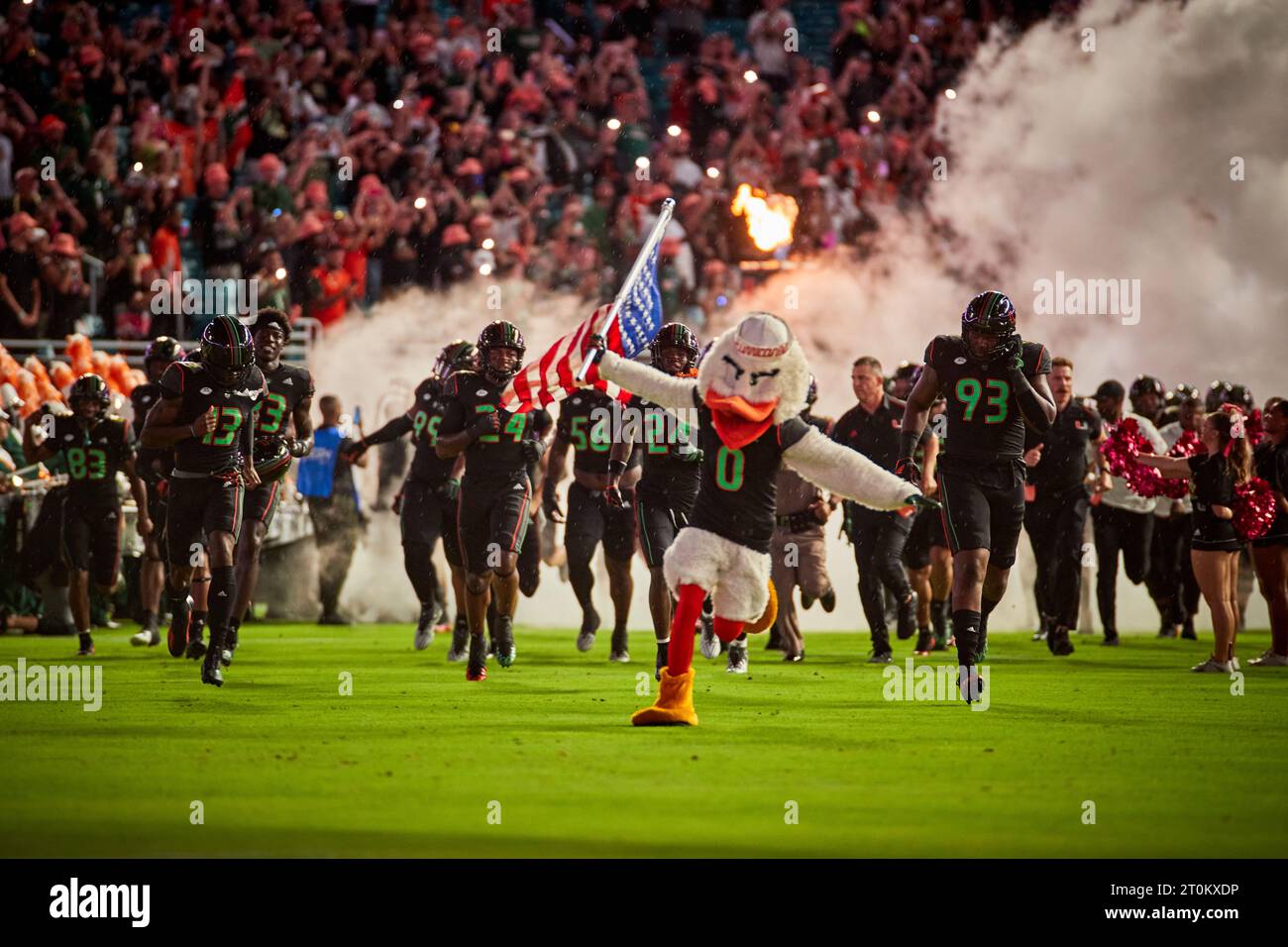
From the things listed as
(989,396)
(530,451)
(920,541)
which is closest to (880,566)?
(920,541)

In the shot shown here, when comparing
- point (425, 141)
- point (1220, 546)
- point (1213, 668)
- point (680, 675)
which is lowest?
point (1213, 668)

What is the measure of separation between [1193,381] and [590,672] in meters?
10.1

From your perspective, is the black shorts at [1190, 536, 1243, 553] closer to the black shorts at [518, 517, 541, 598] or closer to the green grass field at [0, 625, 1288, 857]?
the green grass field at [0, 625, 1288, 857]

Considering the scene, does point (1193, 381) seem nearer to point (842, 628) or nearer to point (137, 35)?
point (842, 628)

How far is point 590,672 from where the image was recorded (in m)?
12.3

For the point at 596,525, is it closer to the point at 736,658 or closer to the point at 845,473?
the point at 736,658

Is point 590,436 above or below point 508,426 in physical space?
above

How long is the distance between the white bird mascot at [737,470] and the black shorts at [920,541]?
552cm

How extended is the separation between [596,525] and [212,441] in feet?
11.5

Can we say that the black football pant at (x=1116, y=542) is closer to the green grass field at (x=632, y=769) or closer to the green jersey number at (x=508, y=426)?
the green grass field at (x=632, y=769)

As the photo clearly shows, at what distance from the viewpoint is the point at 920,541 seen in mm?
14273

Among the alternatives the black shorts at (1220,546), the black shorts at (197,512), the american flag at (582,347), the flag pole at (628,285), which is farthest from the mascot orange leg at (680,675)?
the black shorts at (1220,546)

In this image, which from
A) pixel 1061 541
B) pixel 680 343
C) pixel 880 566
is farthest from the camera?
pixel 1061 541
